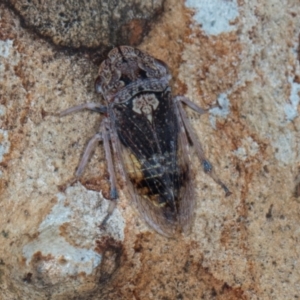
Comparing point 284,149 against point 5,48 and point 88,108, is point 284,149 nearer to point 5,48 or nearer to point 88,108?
point 88,108

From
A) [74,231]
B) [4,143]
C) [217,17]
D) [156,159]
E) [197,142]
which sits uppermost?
[217,17]

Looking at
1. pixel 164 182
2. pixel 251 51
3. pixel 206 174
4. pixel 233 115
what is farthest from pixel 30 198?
pixel 251 51

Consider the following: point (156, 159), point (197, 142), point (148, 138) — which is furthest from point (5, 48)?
point (197, 142)

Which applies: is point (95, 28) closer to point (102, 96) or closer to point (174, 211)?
point (102, 96)

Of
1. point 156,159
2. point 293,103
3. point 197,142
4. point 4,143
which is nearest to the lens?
point 4,143

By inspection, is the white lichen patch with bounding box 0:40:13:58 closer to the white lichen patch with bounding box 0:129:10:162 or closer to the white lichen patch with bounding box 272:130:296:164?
the white lichen patch with bounding box 0:129:10:162

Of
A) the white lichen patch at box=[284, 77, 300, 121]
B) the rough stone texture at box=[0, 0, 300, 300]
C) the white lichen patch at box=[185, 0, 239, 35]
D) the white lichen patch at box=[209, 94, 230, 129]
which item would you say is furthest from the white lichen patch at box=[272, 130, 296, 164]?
the white lichen patch at box=[185, 0, 239, 35]

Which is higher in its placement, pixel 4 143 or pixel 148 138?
pixel 148 138
